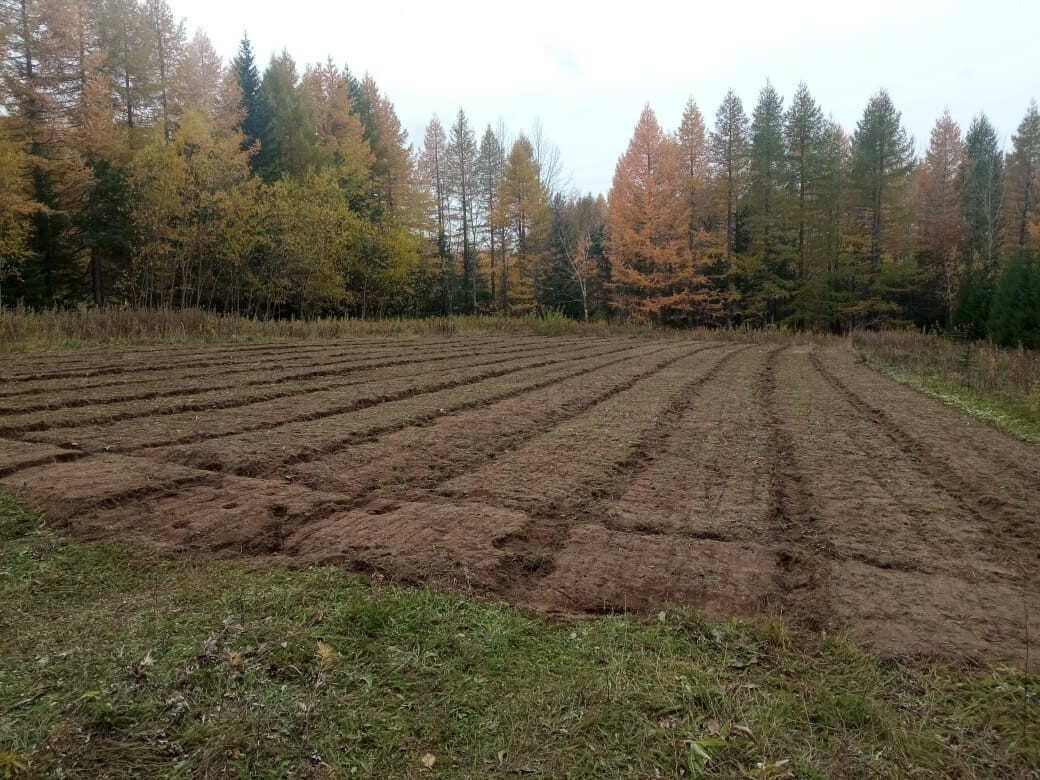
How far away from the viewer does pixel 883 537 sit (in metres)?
3.61

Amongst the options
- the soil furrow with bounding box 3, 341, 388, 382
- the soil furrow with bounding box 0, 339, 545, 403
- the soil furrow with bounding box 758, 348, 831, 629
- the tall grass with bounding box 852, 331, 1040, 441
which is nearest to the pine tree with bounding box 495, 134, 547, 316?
Answer: the tall grass with bounding box 852, 331, 1040, 441

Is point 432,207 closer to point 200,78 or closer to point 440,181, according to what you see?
point 440,181

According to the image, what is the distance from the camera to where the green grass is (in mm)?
1815

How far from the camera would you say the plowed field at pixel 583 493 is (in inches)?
117

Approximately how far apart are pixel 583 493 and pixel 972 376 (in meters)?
10.7

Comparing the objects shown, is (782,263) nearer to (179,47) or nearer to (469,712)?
(179,47)

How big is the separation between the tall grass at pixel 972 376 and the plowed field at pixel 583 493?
2.36 feet

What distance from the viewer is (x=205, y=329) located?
52.5ft

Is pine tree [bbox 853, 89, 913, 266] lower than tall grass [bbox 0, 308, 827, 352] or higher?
higher

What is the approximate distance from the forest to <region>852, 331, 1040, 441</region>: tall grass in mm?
5875

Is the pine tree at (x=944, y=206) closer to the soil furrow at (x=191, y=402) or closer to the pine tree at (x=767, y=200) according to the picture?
the pine tree at (x=767, y=200)

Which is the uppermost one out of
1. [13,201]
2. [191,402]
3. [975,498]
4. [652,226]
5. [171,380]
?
[652,226]

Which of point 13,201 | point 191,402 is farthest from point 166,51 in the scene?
point 191,402

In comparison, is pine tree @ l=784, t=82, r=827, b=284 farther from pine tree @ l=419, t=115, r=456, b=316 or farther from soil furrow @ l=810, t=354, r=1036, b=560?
soil furrow @ l=810, t=354, r=1036, b=560
